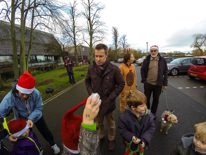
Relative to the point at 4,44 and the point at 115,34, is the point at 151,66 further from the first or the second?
the point at 115,34

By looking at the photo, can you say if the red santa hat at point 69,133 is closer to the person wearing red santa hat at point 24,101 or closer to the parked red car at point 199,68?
the person wearing red santa hat at point 24,101

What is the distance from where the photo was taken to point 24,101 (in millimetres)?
1742

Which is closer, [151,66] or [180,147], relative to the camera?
[180,147]

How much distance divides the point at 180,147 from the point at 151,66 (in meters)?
2.07

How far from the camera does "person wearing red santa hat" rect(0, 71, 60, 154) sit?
1.52 metres

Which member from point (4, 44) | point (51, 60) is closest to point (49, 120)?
point (4, 44)

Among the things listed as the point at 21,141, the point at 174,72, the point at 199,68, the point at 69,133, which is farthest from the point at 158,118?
the point at 174,72

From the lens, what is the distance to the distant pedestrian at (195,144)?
1.07m

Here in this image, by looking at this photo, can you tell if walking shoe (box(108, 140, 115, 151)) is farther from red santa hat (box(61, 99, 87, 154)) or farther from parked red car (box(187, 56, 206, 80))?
parked red car (box(187, 56, 206, 80))

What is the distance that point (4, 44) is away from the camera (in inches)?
669

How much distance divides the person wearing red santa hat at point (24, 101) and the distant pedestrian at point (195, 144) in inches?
85.1

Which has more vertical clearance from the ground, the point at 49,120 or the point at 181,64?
the point at 181,64

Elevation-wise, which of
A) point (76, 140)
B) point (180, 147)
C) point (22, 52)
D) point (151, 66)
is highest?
point (22, 52)

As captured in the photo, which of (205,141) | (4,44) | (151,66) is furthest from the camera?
(4,44)
